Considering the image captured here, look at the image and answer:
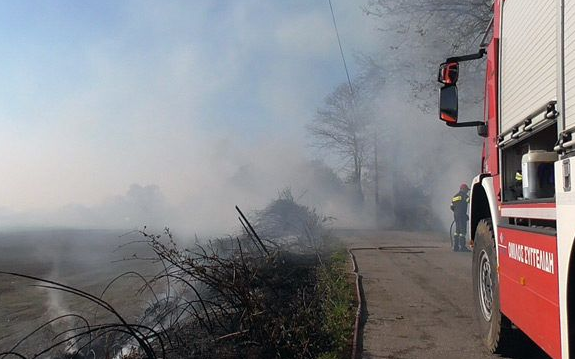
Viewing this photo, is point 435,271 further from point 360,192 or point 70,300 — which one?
point 360,192

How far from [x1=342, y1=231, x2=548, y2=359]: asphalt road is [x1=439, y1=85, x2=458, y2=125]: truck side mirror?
201cm

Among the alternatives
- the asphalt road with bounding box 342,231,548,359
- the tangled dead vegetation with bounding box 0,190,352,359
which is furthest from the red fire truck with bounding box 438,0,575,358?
the tangled dead vegetation with bounding box 0,190,352,359

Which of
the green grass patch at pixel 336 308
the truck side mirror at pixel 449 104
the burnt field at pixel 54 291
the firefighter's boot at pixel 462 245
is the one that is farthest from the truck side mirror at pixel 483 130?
the firefighter's boot at pixel 462 245

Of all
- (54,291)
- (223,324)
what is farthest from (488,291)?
(54,291)

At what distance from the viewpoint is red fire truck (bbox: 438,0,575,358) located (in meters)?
2.87

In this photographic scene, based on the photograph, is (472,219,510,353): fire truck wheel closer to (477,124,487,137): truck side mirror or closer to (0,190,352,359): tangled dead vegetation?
(477,124,487,137): truck side mirror

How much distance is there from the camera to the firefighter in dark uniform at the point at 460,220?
14313 millimetres

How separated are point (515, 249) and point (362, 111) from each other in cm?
2794

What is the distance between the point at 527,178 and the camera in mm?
3641

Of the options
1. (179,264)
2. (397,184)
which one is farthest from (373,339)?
(397,184)

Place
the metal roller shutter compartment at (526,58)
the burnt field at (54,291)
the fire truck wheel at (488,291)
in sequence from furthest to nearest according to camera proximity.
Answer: the burnt field at (54,291)
the fire truck wheel at (488,291)
the metal roller shutter compartment at (526,58)

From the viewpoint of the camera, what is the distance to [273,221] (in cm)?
1470

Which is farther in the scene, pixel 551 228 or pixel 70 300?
pixel 70 300

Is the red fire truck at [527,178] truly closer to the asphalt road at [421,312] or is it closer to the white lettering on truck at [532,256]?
the white lettering on truck at [532,256]
